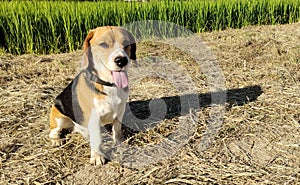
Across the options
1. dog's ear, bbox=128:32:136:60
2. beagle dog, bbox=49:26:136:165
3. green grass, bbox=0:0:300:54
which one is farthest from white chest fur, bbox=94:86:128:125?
green grass, bbox=0:0:300:54

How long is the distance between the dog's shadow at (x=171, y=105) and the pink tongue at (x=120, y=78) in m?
Result: 0.70

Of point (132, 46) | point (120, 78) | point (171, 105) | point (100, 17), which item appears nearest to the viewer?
point (120, 78)

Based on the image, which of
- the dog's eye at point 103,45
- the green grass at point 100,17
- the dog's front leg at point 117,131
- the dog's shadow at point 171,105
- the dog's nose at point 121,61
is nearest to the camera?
the dog's nose at point 121,61

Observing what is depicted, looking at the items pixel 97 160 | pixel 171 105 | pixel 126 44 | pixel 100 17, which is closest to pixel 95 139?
pixel 97 160

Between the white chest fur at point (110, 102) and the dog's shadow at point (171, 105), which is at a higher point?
the white chest fur at point (110, 102)

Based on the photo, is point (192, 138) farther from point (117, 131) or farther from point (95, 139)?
point (95, 139)

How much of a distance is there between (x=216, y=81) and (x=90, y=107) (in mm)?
2244

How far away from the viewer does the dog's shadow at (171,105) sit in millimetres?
3535

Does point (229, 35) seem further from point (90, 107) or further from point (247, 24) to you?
point (90, 107)

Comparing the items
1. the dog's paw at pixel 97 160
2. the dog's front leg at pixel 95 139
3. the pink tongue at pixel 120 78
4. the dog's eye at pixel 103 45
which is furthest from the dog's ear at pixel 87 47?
the dog's paw at pixel 97 160

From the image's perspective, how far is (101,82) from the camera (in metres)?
2.84

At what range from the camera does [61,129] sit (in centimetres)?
323

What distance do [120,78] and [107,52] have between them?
23 centimetres

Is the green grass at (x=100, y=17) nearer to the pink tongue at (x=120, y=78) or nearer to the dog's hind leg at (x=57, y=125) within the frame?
the dog's hind leg at (x=57, y=125)
